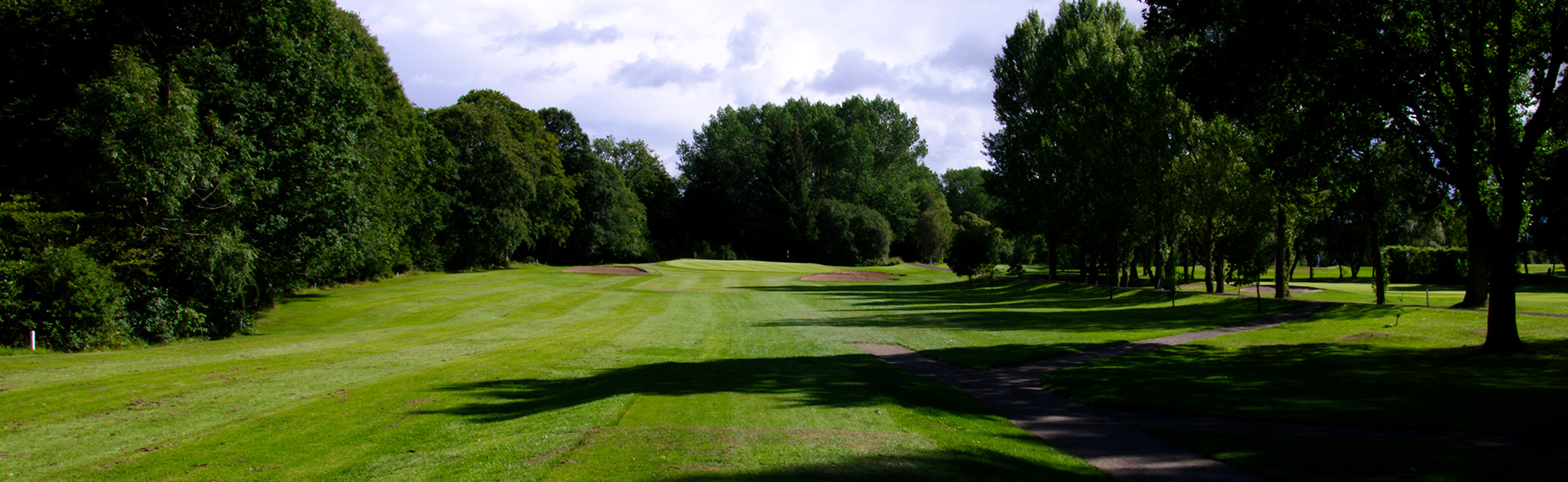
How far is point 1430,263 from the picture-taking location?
Result: 132ft

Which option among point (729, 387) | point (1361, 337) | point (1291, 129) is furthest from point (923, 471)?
point (1361, 337)

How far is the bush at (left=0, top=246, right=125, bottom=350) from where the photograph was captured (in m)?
15.6

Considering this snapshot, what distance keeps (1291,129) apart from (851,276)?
40636 millimetres

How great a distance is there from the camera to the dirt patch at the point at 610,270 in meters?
52.8

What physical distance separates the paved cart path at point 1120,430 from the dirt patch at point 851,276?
130ft

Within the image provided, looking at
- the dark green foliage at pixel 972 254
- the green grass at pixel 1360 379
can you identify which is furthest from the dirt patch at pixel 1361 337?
the dark green foliage at pixel 972 254

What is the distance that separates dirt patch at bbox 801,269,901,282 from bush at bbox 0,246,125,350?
3941cm

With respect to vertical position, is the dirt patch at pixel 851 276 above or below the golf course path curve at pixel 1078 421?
above

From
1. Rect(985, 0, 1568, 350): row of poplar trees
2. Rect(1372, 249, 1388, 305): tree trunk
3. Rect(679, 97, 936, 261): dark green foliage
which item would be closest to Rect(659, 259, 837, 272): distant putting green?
Rect(679, 97, 936, 261): dark green foliage

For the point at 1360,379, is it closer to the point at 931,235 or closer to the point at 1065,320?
the point at 1065,320

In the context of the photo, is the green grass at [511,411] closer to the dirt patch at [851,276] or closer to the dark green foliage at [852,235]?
the dirt patch at [851,276]

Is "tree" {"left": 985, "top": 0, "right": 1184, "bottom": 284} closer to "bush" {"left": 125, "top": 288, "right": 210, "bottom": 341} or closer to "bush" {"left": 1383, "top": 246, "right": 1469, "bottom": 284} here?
"bush" {"left": 1383, "top": 246, "right": 1469, "bottom": 284}

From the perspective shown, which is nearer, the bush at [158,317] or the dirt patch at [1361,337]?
the dirt patch at [1361,337]

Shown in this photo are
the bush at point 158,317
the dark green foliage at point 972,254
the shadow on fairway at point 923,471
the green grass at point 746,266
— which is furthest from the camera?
the green grass at point 746,266
